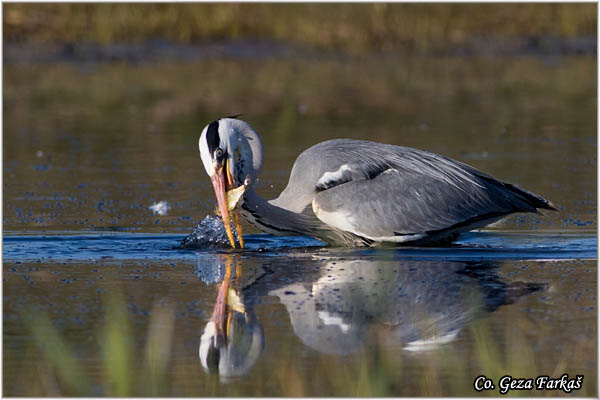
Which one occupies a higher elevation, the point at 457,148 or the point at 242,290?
the point at 457,148

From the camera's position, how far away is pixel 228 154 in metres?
7.65

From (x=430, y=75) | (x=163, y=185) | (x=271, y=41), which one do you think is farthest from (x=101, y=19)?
(x=163, y=185)

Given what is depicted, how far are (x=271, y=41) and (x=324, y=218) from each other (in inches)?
517

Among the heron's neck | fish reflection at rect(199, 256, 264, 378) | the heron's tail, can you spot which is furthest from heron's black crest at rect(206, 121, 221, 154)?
the heron's tail

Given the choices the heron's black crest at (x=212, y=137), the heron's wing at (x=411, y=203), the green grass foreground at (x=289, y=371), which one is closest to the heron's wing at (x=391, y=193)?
the heron's wing at (x=411, y=203)

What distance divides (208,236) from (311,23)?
45.0 feet

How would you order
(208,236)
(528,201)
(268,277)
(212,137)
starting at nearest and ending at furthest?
1. (268,277)
2. (212,137)
3. (208,236)
4. (528,201)

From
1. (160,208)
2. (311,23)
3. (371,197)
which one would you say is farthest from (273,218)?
(311,23)

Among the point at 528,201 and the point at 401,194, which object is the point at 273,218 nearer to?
the point at 401,194

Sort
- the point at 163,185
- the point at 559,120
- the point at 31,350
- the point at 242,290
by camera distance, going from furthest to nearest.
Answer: the point at 559,120
the point at 163,185
the point at 242,290
the point at 31,350

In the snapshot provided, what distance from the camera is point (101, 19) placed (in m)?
20.3

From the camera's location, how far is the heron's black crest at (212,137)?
7.40 meters

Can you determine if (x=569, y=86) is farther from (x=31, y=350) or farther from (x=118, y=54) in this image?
(x=31, y=350)

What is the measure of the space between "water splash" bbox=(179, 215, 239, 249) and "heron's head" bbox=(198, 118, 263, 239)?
1.07ft
